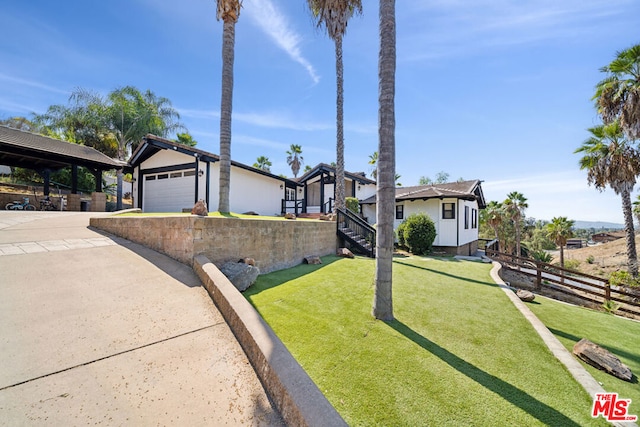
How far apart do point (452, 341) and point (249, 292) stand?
4.01 meters

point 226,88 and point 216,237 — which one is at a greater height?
point 226,88

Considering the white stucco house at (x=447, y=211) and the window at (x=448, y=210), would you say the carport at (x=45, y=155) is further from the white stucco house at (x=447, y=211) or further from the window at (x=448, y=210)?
the window at (x=448, y=210)

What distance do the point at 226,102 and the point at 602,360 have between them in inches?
454

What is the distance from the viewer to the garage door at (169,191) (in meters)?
13.9

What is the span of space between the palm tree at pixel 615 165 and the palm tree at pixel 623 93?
104 centimetres

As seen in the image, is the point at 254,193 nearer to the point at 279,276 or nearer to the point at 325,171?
the point at 325,171

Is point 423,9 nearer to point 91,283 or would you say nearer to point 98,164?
point 91,283

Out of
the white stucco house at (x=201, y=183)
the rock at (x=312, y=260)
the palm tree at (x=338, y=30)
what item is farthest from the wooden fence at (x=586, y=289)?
the white stucco house at (x=201, y=183)

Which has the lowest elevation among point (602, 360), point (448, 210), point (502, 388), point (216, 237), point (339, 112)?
point (602, 360)

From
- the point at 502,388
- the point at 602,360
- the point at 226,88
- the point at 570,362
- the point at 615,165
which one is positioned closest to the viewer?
the point at 502,388

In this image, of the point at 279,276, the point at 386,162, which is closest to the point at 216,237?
the point at 279,276

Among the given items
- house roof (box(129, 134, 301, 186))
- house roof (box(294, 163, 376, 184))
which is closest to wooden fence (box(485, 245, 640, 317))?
house roof (box(294, 163, 376, 184))

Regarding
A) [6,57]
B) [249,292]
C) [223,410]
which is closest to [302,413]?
[223,410]

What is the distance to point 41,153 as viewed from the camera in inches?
503
